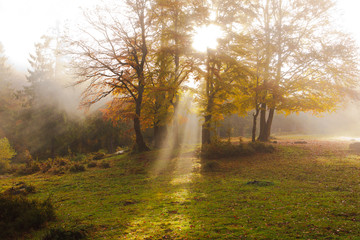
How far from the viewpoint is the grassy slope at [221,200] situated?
5.90 m

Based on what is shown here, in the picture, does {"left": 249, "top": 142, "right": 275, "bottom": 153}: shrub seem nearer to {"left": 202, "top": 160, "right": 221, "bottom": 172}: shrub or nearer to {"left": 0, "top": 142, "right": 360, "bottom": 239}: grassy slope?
{"left": 0, "top": 142, "right": 360, "bottom": 239}: grassy slope

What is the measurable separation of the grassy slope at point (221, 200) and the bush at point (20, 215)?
61 centimetres

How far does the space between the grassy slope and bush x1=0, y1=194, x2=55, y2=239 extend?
1.99 ft

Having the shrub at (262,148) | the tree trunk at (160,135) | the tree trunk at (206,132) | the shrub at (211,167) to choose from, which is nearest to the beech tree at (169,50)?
the tree trunk at (160,135)

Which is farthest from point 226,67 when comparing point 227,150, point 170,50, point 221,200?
point 221,200

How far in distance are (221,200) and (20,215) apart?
6.42m

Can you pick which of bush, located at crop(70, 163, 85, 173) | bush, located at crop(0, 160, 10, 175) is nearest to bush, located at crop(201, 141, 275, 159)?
bush, located at crop(70, 163, 85, 173)

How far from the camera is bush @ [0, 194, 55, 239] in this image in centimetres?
621

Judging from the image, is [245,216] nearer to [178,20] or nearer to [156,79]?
[156,79]

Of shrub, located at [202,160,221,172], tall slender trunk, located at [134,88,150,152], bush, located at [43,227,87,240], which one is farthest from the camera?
tall slender trunk, located at [134,88,150,152]

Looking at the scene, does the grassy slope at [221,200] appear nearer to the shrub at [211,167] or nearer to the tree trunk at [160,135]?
the shrub at [211,167]

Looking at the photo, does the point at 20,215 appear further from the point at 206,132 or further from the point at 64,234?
the point at 206,132

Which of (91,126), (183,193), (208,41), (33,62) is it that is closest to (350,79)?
(208,41)

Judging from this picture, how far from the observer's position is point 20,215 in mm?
6758
